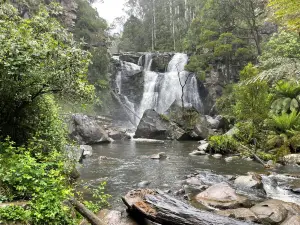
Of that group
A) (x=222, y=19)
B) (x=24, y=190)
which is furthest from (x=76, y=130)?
(x=222, y=19)

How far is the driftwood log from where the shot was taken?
4.72m

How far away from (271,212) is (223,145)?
364 inches

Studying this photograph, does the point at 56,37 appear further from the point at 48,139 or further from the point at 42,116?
the point at 48,139

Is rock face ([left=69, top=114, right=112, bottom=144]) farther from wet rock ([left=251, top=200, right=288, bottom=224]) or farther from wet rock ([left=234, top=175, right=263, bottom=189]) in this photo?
wet rock ([left=251, top=200, right=288, bottom=224])

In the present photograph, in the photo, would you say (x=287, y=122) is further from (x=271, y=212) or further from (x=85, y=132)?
(x=85, y=132)

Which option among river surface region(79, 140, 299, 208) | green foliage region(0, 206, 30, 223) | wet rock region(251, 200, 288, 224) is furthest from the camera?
river surface region(79, 140, 299, 208)

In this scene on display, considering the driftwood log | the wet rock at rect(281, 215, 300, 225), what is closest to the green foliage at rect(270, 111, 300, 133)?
the wet rock at rect(281, 215, 300, 225)

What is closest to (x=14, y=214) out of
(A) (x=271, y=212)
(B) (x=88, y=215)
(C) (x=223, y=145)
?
(B) (x=88, y=215)

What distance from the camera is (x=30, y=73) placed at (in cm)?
583

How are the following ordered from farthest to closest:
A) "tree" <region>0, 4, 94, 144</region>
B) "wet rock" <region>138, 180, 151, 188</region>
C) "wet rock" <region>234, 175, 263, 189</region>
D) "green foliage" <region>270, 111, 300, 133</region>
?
"green foliage" <region>270, 111, 300, 133</region>, "wet rock" <region>138, 180, 151, 188</region>, "wet rock" <region>234, 175, 263, 189</region>, "tree" <region>0, 4, 94, 144</region>

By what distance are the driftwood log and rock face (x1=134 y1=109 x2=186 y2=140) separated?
52.3 ft

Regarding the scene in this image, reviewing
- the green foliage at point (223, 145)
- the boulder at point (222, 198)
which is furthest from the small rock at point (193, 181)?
the green foliage at point (223, 145)

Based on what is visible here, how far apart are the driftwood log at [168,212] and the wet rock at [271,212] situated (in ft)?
3.25

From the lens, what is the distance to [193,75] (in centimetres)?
3180
